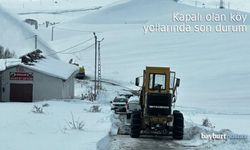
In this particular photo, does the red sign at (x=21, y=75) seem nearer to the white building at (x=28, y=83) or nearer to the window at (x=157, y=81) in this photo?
the white building at (x=28, y=83)

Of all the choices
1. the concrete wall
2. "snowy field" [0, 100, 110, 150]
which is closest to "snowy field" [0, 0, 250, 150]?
"snowy field" [0, 100, 110, 150]

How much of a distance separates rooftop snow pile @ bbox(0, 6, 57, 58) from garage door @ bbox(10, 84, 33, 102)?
42354 millimetres

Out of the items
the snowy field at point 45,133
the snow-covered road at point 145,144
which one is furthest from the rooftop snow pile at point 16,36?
the snow-covered road at point 145,144

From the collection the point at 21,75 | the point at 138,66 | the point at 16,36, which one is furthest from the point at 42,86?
the point at 16,36

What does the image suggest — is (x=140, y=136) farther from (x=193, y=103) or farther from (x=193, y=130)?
(x=193, y=103)

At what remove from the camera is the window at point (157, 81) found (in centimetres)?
2406

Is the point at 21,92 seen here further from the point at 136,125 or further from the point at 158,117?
the point at 158,117

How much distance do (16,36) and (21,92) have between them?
5630cm

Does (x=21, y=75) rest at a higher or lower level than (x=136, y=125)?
higher

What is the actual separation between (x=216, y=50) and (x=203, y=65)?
12.1 metres

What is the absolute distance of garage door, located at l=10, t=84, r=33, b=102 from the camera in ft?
158

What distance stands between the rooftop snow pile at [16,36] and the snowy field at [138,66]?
0.52 meters

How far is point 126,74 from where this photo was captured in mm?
94000

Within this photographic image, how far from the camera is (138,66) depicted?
313ft
